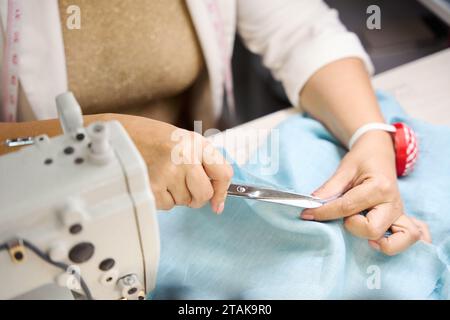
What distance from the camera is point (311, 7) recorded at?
3.71 feet

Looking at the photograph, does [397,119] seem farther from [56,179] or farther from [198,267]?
Answer: [56,179]

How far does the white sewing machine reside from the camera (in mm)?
499

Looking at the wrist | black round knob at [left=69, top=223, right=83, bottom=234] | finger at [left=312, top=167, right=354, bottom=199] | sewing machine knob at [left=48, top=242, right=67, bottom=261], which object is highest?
black round knob at [left=69, top=223, right=83, bottom=234]

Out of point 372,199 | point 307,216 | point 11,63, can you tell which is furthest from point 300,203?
point 11,63

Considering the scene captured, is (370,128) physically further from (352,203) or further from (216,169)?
(216,169)

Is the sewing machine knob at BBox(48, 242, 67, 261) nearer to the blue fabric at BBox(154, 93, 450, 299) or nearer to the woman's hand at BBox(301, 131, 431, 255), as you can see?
the blue fabric at BBox(154, 93, 450, 299)

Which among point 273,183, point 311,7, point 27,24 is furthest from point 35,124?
point 311,7

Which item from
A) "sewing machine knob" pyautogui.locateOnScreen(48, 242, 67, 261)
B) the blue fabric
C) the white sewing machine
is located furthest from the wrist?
"sewing machine knob" pyautogui.locateOnScreen(48, 242, 67, 261)

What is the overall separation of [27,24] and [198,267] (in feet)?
1.82

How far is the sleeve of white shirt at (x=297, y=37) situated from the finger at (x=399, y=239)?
397mm

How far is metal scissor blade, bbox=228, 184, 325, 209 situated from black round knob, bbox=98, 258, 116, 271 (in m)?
0.23

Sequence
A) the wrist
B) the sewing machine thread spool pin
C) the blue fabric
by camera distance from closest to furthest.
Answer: the sewing machine thread spool pin
the blue fabric
the wrist

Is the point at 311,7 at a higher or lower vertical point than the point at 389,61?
higher

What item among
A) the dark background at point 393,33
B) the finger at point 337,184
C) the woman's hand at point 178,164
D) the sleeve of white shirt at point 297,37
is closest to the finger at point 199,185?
the woman's hand at point 178,164
